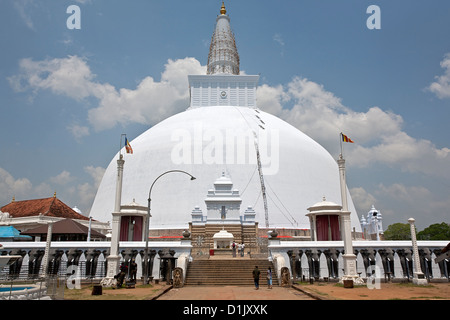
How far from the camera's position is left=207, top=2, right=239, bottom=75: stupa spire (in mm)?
59156

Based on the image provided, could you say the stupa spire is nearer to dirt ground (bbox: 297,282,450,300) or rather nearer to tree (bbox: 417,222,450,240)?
dirt ground (bbox: 297,282,450,300)

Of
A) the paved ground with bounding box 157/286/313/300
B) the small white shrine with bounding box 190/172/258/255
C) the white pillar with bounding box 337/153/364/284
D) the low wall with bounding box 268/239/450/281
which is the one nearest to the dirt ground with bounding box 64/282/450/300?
the paved ground with bounding box 157/286/313/300

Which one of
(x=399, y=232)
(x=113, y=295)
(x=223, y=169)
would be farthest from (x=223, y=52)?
(x=399, y=232)

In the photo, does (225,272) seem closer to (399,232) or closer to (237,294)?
(237,294)

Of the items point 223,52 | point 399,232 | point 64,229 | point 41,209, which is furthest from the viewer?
point 399,232

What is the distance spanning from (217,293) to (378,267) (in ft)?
42.8

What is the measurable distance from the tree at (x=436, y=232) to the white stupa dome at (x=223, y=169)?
1658 inches

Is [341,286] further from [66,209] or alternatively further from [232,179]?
[66,209]

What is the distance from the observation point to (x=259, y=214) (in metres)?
37.9

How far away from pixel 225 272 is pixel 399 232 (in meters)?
72.4

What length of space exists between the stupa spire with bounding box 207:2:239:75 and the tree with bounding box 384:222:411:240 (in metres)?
54.0

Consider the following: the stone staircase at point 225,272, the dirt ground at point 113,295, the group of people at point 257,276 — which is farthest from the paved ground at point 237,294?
the stone staircase at point 225,272

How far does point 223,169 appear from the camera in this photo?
40.2 metres
